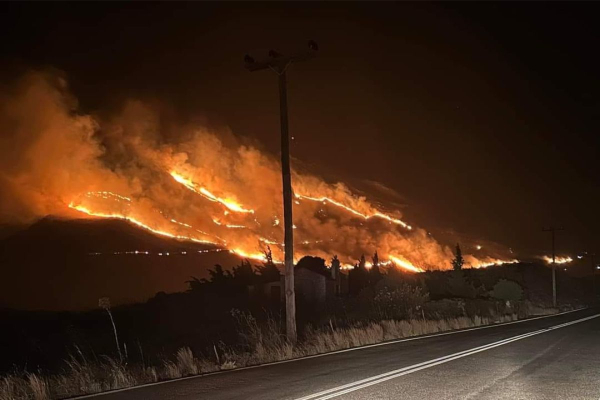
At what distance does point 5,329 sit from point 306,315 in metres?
15.7

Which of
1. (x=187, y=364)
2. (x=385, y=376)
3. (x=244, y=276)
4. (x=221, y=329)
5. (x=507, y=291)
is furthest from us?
(x=507, y=291)

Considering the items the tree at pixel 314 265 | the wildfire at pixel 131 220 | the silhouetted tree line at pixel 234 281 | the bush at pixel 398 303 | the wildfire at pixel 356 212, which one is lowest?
the bush at pixel 398 303

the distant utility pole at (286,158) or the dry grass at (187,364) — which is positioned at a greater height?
the distant utility pole at (286,158)

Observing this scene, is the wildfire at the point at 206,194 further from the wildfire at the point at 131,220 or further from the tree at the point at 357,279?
Result: the tree at the point at 357,279

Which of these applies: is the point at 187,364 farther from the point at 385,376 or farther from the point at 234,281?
the point at 234,281

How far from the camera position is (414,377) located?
9.89 m

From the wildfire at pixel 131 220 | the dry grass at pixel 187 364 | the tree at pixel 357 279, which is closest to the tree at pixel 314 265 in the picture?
the tree at pixel 357 279

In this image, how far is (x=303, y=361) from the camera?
12.9 metres

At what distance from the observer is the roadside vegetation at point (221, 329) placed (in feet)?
38.8

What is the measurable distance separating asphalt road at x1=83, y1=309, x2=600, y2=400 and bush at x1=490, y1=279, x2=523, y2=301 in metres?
39.4

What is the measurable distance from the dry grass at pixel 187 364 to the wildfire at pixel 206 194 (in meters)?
44.6

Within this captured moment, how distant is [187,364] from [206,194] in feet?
172

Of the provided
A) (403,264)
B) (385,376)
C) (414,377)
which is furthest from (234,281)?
(403,264)

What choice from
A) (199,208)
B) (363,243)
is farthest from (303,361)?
(363,243)
